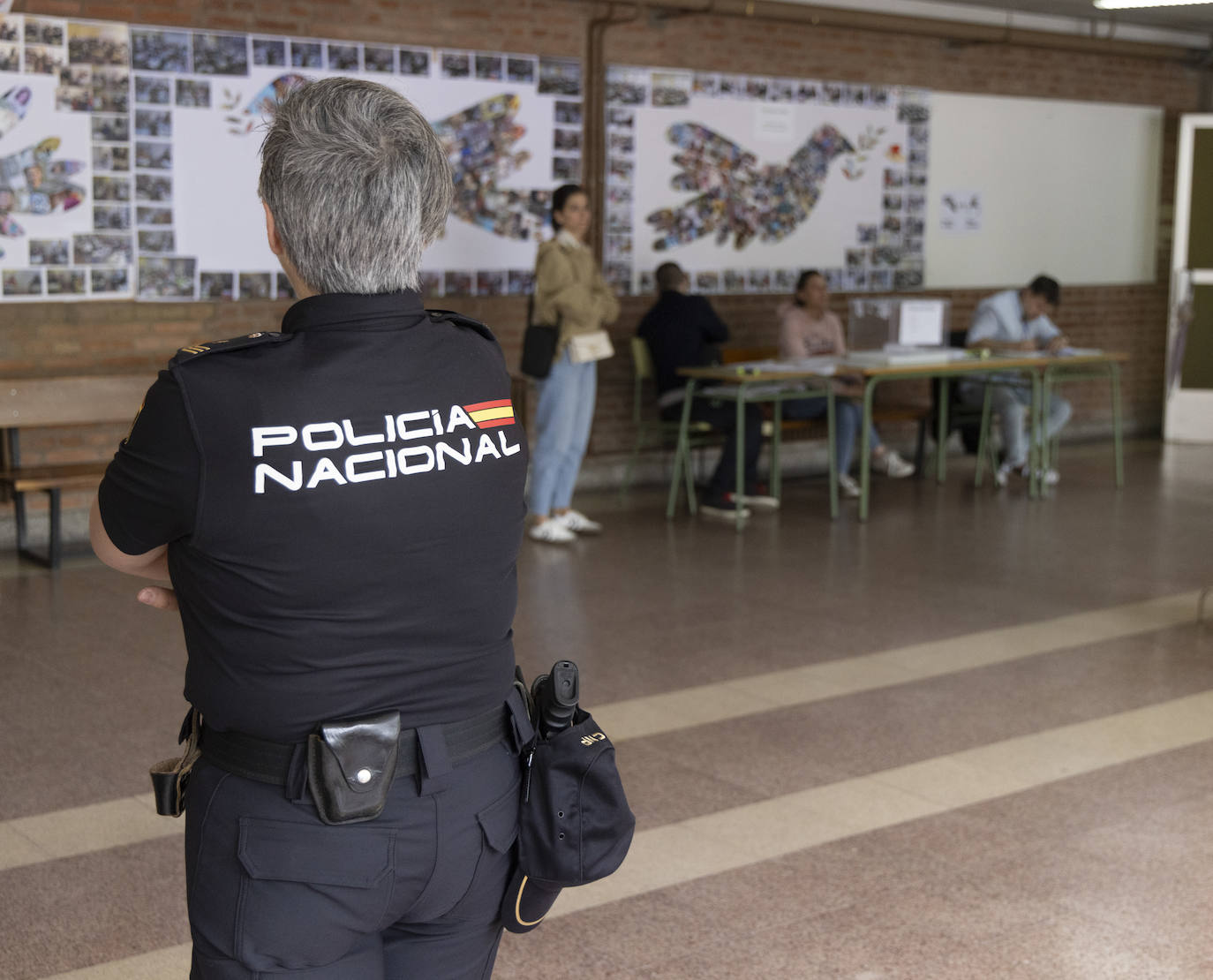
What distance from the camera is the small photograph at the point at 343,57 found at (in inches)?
279

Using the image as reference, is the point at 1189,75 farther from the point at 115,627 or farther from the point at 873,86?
the point at 115,627

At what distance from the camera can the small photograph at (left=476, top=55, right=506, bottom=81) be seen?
7555 millimetres

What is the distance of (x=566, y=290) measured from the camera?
6574mm

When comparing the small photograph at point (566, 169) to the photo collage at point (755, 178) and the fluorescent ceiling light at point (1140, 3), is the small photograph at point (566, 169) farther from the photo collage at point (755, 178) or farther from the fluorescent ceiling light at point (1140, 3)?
the fluorescent ceiling light at point (1140, 3)

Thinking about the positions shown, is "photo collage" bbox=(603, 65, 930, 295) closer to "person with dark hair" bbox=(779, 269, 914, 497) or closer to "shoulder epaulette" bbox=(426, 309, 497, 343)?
"person with dark hair" bbox=(779, 269, 914, 497)

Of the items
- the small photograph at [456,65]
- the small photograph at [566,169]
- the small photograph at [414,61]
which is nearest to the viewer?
the small photograph at [414,61]

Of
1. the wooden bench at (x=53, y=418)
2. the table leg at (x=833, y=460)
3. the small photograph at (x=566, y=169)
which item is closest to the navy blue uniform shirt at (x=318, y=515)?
the wooden bench at (x=53, y=418)

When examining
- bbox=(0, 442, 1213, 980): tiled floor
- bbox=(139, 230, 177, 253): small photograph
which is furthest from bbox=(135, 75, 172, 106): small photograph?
bbox=(0, 442, 1213, 980): tiled floor

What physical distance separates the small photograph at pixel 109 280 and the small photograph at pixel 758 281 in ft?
12.3

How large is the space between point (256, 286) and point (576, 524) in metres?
1.93

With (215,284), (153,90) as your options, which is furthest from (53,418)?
(153,90)

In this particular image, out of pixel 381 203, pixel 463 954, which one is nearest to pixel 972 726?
pixel 463 954

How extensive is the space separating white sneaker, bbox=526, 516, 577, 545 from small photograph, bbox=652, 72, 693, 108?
280cm

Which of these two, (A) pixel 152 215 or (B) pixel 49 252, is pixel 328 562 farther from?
(A) pixel 152 215
